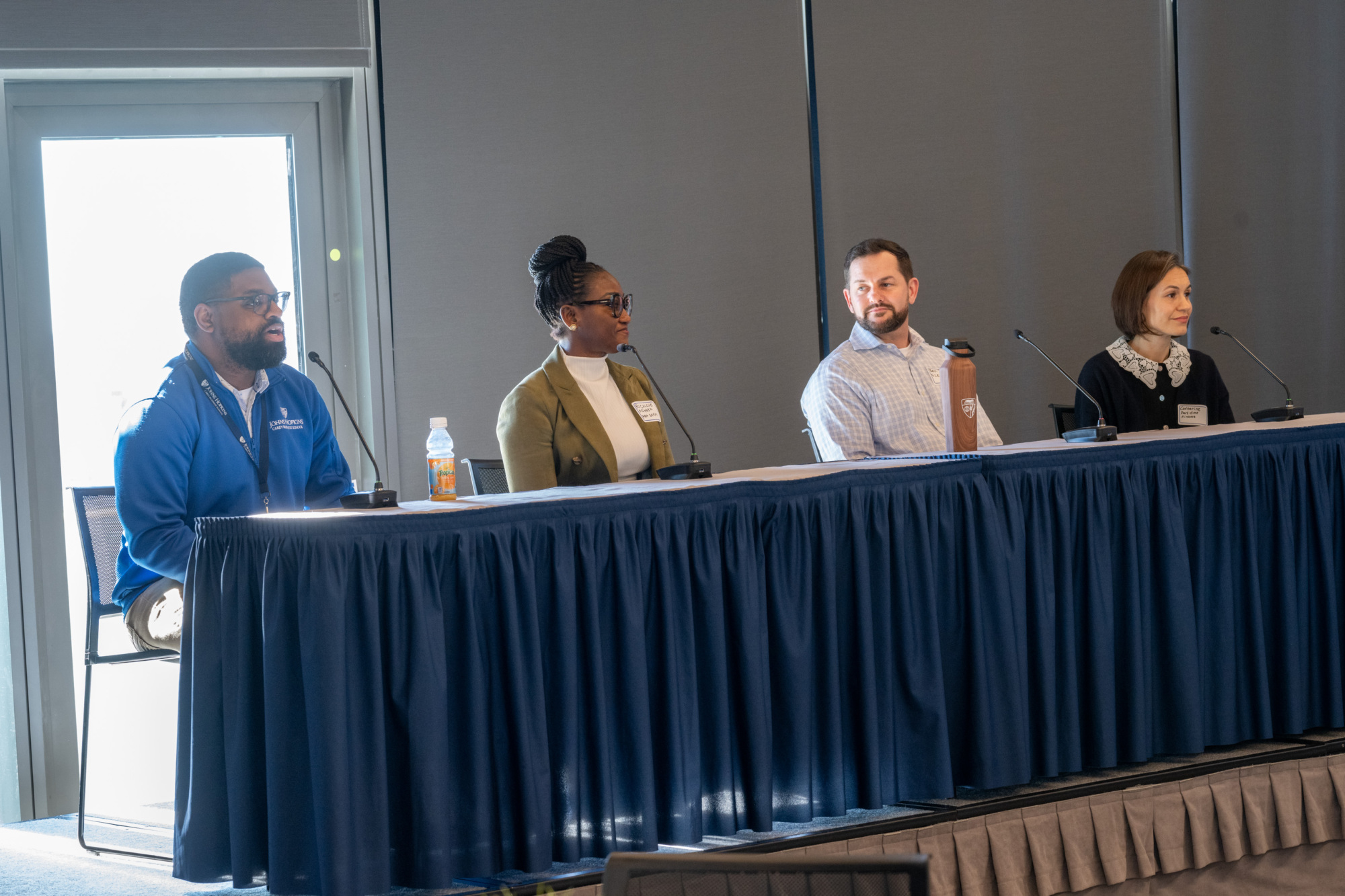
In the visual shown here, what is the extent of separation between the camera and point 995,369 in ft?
14.0

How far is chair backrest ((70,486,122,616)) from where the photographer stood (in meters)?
2.58

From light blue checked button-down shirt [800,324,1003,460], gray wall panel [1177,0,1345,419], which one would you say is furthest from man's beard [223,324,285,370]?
gray wall panel [1177,0,1345,419]

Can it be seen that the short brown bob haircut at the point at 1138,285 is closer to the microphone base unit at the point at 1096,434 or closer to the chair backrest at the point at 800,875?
the microphone base unit at the point at 1096,434

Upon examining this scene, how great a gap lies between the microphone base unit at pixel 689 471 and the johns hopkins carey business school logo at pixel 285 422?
93 centimetres

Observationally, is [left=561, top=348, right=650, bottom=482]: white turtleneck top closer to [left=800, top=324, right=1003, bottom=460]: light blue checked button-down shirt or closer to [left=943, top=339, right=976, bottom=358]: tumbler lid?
[left=800, top=324, right=1003, bottom=460]: light blue checked button-down shirt

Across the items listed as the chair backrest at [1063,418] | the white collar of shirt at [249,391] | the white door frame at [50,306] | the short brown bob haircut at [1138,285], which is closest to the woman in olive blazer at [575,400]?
the white collar of shirt at [249,391]

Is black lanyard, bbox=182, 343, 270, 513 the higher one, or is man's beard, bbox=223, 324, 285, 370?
man's beard, bbox=223, 324, 285, 370

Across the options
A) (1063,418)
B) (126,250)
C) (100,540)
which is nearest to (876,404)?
(1063,418)

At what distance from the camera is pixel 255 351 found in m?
2.62

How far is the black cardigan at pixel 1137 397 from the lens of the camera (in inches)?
132

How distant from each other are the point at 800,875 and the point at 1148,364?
9.25 feet

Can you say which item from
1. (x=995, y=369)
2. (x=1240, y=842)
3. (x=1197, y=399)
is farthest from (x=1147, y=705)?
(x=995, y=369)

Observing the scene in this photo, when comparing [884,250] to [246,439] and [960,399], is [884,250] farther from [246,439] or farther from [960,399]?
[246,439]

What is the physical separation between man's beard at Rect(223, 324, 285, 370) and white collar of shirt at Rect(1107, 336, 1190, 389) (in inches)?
91.7
